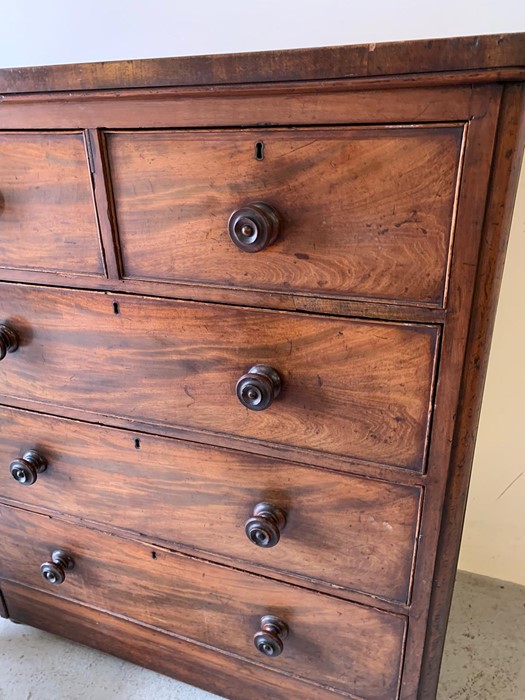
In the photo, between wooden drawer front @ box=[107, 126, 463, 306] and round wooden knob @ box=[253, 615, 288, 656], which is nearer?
wooden drawer front @ box=[107, 126, 463, 306]

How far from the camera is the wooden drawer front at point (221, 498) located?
2.59 ft

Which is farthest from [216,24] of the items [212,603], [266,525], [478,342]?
[212,603]

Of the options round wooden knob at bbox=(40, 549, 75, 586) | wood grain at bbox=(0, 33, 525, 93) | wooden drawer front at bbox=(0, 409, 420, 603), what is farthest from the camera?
round wooden knob at bbox=(40, 549, 75, 586)

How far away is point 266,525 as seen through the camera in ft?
2.69

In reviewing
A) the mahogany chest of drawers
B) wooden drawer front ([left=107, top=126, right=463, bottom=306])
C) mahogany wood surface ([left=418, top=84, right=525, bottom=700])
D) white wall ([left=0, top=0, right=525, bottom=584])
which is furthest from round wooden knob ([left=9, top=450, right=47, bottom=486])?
white wall ([left=0, top=0, right=525, bottom=584])

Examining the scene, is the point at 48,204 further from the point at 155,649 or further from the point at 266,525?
the point at 155,649

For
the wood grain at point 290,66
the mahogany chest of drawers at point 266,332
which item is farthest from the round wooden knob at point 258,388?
the wood grain at point 290,66

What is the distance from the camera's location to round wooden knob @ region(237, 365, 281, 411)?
2.38 feet

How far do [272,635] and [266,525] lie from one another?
25cm

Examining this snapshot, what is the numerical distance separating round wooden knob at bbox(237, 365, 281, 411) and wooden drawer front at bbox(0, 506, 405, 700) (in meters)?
0.37

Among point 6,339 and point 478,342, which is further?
point 6,339

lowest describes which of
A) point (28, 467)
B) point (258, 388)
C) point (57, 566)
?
point (57, 566)

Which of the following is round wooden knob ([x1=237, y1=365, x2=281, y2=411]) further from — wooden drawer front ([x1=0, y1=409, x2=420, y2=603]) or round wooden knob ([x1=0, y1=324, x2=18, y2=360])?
round wooden knob ([x1=0, y1=324, x2=18, y2=360])

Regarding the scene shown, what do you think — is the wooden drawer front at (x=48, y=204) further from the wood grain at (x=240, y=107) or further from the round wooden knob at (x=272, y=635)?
the round wooden knob at (x=272, y=635)
